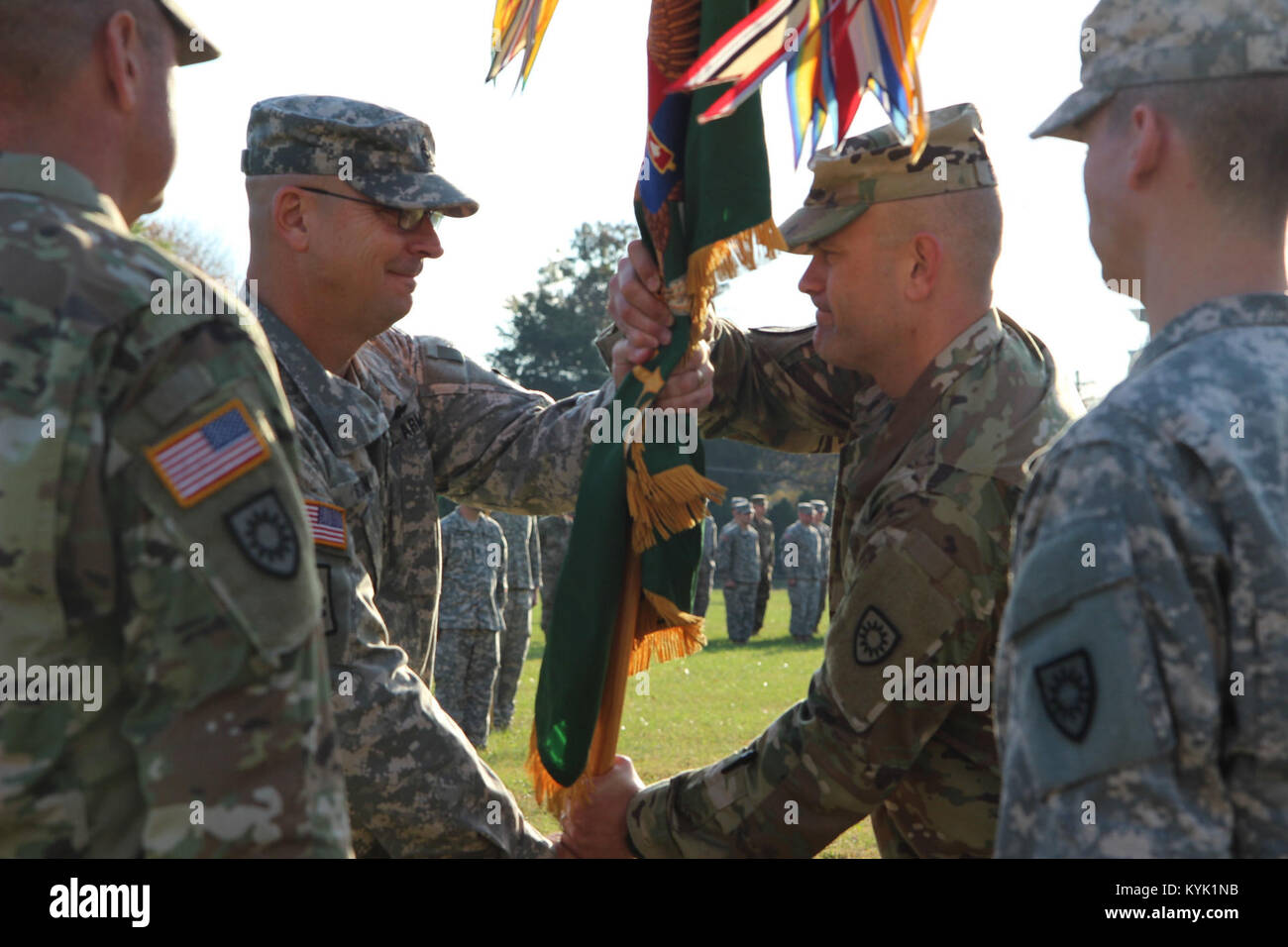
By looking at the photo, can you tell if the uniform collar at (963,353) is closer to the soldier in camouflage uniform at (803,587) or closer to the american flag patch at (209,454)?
the american flag patch at (209,454)

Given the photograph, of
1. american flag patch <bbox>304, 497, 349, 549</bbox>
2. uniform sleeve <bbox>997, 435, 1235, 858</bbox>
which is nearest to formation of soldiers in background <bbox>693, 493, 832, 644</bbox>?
american flag patch <bbox>304, 497, 349, 549</bbox>

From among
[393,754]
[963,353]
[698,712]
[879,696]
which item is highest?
[963,353]

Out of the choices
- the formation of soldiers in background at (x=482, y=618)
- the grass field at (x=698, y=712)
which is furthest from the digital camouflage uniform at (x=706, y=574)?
the formation of soldiers in background at (x=482, y=618)

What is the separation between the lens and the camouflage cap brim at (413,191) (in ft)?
13.5

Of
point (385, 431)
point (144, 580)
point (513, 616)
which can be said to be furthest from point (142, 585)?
point (513, 616)

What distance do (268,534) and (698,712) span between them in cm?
1392

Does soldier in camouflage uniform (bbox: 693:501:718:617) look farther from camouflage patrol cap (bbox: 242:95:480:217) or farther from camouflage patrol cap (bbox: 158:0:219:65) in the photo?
camouflage patrol cap (bbox: 158:0:219:65)

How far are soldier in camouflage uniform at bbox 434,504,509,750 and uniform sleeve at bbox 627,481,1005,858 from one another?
9.40 metres

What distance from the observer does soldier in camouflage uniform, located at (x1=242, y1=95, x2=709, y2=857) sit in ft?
12.0

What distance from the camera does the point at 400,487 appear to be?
433 cm

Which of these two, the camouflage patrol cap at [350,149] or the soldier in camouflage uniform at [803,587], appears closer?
the camouflage patrol cap at [350,149]

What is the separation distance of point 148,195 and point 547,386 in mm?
52573

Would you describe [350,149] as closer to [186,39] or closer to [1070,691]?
[186,39]

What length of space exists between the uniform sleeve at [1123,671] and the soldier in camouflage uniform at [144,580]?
3.66 feet
